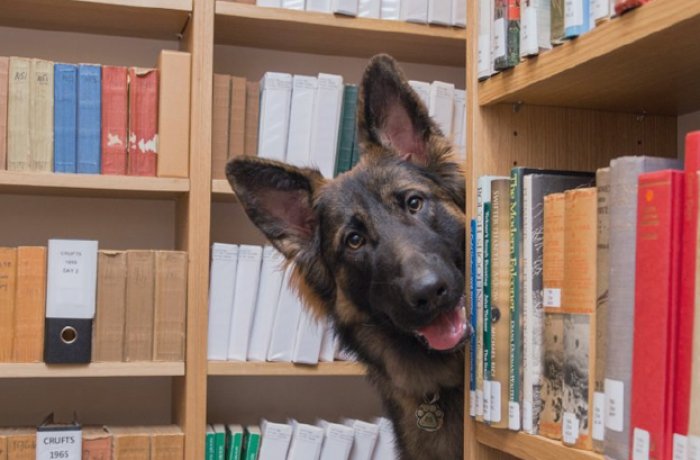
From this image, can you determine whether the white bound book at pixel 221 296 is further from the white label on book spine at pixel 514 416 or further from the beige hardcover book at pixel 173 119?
the white label on book spine at pixel 514 416

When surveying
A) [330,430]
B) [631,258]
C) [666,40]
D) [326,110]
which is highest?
[326,110]

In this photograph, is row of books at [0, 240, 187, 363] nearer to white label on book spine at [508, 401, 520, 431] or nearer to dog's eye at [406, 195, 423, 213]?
dog's eye at [406, 195, 423, 213]

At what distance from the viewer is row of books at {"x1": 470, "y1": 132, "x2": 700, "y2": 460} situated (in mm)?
729

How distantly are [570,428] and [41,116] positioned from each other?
163cm

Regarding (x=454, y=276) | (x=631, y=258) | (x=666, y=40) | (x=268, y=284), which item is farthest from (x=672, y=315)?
(x=268, y=284)

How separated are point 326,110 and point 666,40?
1.48 m

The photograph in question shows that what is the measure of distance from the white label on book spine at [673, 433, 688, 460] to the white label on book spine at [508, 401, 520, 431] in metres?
0.28

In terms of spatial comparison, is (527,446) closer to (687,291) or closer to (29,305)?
(687,291)

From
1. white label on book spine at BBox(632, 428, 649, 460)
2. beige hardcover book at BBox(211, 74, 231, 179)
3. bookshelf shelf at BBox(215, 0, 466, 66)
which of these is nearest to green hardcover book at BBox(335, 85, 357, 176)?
bookshelf shelf at BBox(215, 0, 466, 66)

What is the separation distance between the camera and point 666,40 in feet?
2.61

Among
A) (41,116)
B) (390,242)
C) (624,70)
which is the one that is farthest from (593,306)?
(41,116)

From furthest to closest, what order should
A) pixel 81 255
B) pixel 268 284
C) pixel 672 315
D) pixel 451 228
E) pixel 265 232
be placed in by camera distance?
pixel 268 284
pixel 81 255
pixel 265 232
pixel 451 228
pixel 672 315

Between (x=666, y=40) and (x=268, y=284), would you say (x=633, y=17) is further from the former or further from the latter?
(x=268, y=284)

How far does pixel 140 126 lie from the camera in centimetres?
214
